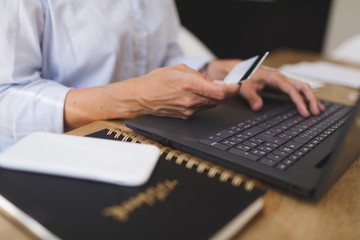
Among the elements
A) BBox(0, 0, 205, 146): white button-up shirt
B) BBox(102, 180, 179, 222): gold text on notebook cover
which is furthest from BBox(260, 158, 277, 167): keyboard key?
BBox(0, 0, 205, 146): white button-up shirt

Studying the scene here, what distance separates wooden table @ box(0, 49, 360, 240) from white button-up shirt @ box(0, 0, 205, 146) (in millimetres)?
298

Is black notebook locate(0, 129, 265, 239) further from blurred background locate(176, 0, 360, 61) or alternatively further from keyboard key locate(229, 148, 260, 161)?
blurred background locate(176, 0, 360, 61)

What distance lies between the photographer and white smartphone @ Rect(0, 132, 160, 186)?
12.6 inches

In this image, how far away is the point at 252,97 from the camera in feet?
2.02

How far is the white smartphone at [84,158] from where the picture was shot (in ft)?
1.05

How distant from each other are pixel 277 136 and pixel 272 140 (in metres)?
0.03

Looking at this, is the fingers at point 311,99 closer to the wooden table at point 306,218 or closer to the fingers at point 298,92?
the fingers at point 298,92

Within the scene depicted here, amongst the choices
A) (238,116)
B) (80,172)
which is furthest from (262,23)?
(80,172)

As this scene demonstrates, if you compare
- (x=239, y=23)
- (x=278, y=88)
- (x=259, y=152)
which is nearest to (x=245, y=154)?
(x=259, y=152)

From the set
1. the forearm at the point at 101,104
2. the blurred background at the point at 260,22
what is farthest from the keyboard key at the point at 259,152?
the blurred background at the point at 260,22

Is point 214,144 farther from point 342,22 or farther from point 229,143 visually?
point 342,22

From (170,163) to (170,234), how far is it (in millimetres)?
119

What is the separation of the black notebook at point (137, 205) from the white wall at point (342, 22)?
9.64ft

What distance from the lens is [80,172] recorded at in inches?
12.7
